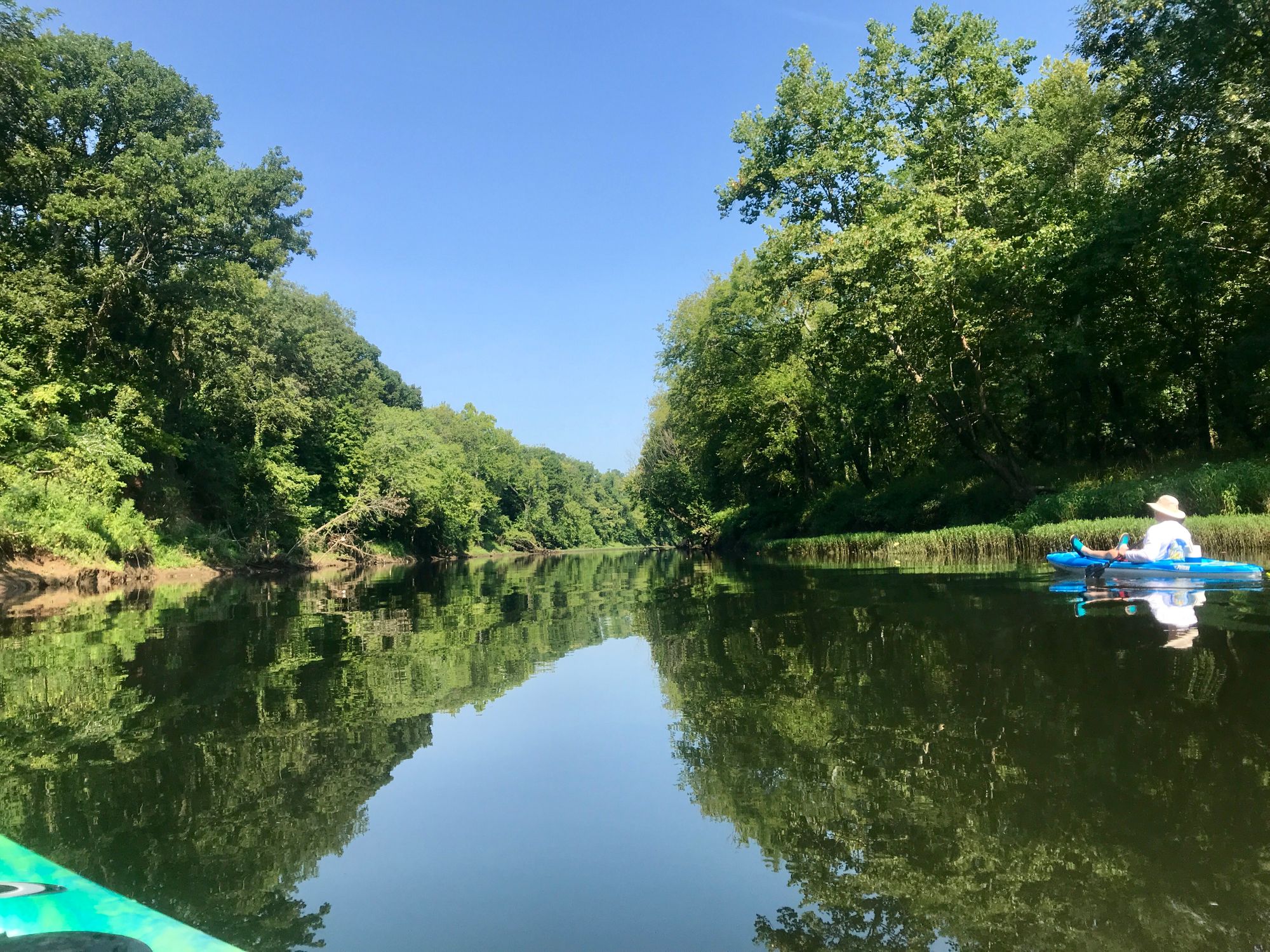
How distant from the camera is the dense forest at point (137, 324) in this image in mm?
20141

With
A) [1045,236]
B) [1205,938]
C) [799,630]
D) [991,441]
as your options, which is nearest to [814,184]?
[1045,236]

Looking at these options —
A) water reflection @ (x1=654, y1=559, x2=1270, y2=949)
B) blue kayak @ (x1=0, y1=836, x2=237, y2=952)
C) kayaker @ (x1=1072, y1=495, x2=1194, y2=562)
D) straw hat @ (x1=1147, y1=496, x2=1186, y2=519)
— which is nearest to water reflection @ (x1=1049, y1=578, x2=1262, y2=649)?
water reflection @ (x1=654, y1=559, x2=1270, y2=949)

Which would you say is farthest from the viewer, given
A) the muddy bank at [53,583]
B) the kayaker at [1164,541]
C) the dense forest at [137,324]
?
the dense forest at [137,324]

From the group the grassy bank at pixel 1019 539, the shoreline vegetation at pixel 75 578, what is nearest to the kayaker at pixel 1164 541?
the grassy bank at pixel 1019 539

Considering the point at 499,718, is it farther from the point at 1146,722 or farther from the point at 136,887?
the point at 1146,722

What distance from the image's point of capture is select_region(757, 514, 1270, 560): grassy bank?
13.0m

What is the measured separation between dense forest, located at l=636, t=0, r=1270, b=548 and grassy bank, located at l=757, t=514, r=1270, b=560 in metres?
1.59

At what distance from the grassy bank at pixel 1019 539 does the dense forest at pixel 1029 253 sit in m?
1.59

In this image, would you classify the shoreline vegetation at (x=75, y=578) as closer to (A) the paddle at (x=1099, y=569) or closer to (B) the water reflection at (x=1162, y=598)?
(B) the water reflection at (x=1162, y=598)

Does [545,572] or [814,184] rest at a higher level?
[814,184]

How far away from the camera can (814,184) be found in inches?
1022

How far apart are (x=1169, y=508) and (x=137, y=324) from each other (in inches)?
1125

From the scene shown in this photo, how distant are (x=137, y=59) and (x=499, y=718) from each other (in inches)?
1118

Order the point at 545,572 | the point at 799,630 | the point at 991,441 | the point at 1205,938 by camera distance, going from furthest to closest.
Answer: the point at 545,572, the point at 991,441, the point at 799,630, the point at 1205,938
